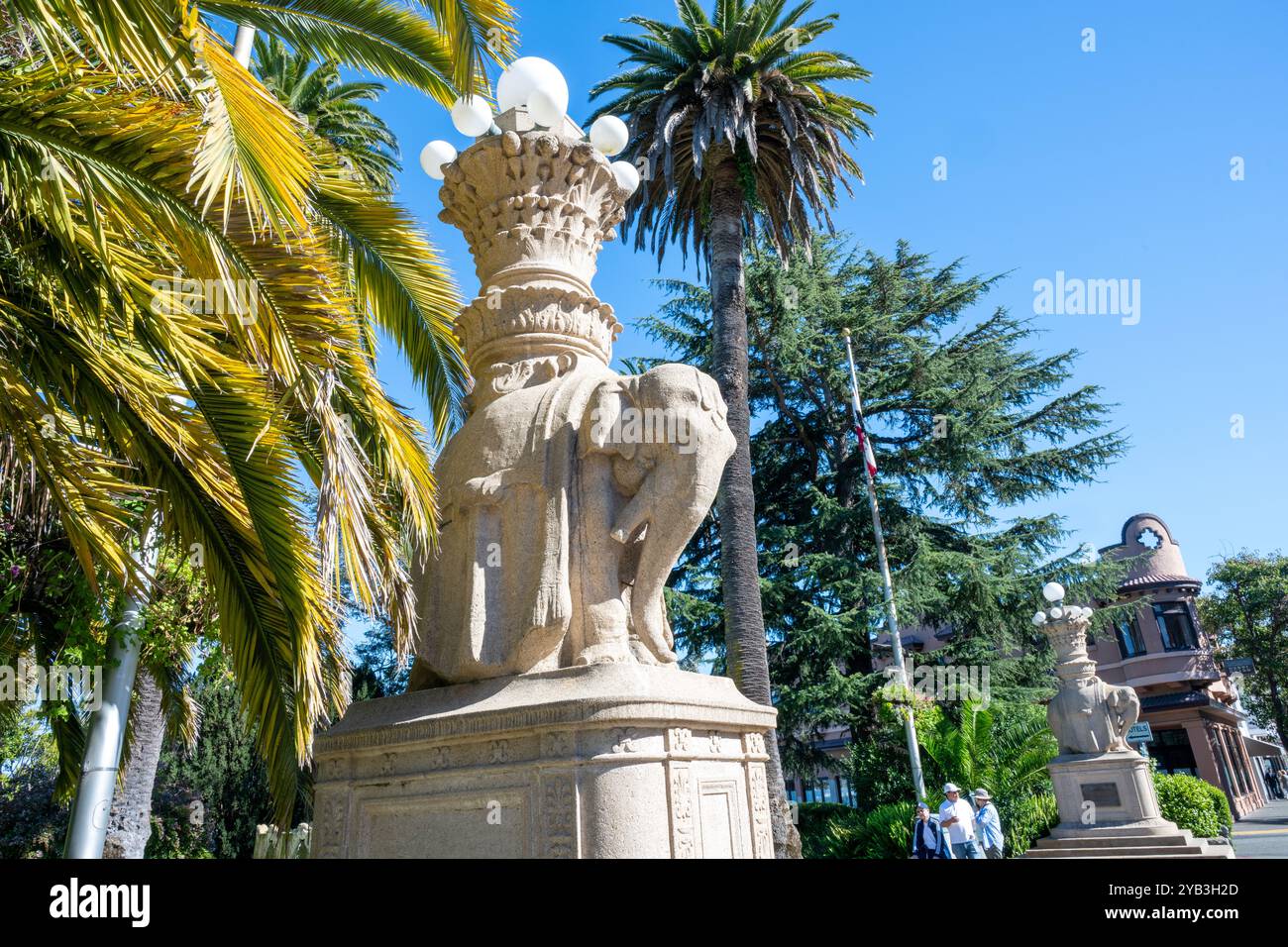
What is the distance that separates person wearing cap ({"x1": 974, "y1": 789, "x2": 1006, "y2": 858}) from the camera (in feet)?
37.1

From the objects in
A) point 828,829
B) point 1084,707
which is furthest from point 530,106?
point 828,829

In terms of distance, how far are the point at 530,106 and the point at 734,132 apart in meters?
11.0

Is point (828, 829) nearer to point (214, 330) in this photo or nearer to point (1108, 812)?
point (1108, 812)

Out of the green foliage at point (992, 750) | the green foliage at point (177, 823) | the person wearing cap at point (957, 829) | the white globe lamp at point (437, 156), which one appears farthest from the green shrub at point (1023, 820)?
the green foliage at point (177, 823)

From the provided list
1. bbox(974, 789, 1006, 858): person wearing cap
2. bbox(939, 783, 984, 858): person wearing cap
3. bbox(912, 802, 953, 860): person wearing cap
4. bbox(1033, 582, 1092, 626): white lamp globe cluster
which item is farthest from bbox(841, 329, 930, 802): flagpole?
bbox(912, 802, 953, 860): person wearing cap

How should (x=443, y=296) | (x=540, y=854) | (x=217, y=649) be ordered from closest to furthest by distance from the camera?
Result: (x=540, y=854), (x=443, y=296), (x=217, y=649)

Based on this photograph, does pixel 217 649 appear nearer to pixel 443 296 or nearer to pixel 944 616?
pixel 443 296

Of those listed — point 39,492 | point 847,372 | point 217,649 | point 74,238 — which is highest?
point 847,372

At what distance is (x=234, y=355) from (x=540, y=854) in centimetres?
388

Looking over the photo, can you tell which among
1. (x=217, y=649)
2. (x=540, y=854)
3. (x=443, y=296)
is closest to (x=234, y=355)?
(x=443, y=296)

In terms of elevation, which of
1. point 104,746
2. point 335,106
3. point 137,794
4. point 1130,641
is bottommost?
point 137,794

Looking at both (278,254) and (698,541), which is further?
(698,541)

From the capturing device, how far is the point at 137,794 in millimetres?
10922

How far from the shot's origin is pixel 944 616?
20.0 m
